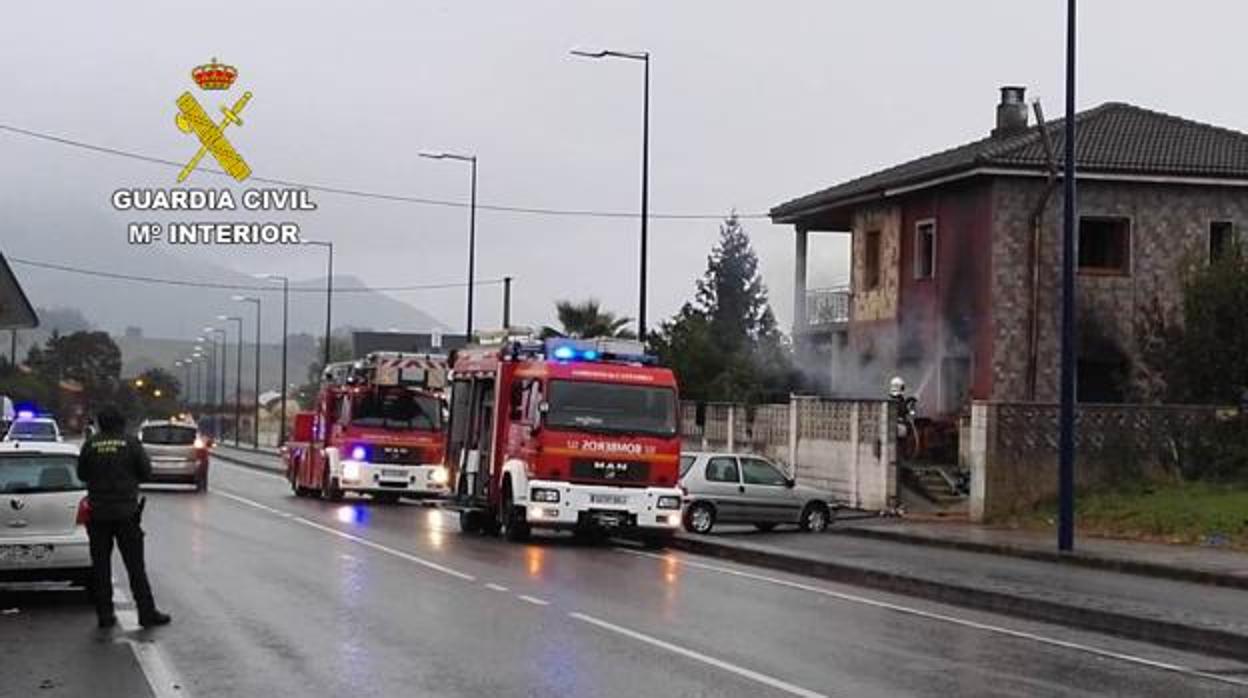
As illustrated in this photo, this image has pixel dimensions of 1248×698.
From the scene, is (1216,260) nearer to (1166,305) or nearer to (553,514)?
(1166,305)

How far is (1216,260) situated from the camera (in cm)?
3534

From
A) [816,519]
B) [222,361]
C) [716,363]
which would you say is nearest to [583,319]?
[716,363]

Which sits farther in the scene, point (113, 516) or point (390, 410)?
point (390, 410)

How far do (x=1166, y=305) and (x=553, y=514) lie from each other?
20.1 metres

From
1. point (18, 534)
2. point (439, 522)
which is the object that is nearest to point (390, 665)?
point (18, 534)

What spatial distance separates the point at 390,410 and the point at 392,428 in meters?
0.40

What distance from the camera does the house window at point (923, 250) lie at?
42469 mm

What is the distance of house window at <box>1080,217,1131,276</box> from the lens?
133 feet

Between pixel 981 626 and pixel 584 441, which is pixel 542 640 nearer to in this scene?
pixel 981 626

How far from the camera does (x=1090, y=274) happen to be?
132ft

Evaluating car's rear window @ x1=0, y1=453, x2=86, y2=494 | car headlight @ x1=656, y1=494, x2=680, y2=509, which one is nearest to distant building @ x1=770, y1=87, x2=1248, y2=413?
car headlight @ x1=656, y1=494, x2=680, y2=509

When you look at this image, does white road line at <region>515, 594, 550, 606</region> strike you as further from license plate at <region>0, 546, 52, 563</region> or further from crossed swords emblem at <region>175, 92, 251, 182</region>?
crossed swords emblem at <region>175, 92, 251, 182</region>

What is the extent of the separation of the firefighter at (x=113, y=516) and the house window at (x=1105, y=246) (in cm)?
3024

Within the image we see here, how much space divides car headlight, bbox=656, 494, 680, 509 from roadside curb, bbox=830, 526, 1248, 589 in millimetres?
4196
